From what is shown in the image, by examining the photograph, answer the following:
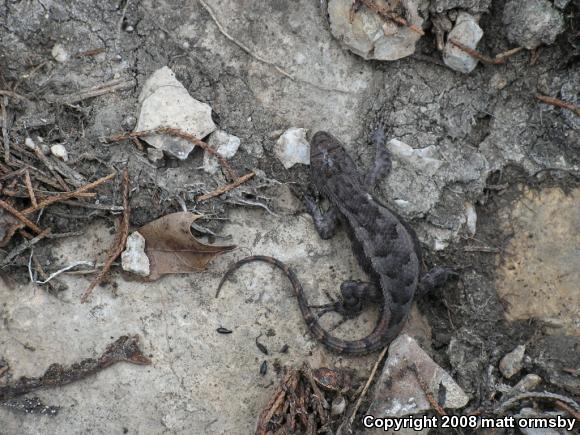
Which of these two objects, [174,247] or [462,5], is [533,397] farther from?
[462,5]

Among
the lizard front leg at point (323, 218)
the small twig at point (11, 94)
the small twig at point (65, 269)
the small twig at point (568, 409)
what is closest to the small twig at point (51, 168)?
the small twig at point (11, 94)

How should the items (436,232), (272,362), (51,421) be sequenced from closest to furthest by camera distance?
(51,421) < (272,362) < (436,232)

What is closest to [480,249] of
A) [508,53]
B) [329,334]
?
[329,334]

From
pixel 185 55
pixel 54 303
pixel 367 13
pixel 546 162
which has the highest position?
pixel 367 13

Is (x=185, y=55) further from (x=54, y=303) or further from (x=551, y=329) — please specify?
(x=551, y=329)

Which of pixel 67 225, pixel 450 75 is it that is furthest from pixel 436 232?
pixel 67 225

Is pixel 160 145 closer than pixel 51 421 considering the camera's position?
No

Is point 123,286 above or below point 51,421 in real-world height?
above
